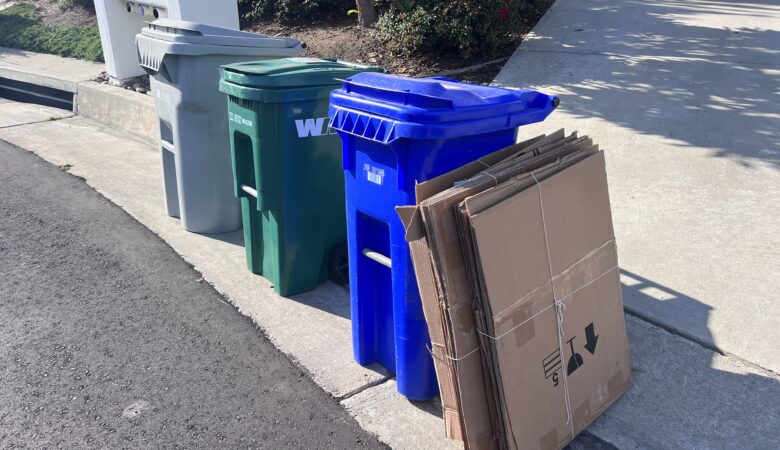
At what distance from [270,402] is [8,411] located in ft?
4.43

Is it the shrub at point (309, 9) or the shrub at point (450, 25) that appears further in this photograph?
the shrub at point (309, 9)

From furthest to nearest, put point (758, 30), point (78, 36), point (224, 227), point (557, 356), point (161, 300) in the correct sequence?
point (78, 36) < point (758, 30) < point (224, 227) < point (161, 300) < point (557, 356)

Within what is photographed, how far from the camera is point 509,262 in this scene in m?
2.91

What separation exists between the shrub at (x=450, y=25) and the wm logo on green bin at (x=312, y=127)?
3984mm

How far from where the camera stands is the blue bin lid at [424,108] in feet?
9.98

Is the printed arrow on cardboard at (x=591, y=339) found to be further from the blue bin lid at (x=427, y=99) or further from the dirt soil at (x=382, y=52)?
the dirt soil at (x=382, y=52)

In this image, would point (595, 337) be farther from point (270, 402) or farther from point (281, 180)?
point (281, 180)

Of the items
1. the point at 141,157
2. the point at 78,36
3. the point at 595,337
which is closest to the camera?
the point at 595,337

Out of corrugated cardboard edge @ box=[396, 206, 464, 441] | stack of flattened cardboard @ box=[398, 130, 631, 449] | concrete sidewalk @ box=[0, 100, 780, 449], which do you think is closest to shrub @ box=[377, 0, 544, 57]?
concrete sidewalk @ box=[0, 100, 780, 449]

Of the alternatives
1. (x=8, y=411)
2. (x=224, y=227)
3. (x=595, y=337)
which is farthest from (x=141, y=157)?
(x=595, y=337)

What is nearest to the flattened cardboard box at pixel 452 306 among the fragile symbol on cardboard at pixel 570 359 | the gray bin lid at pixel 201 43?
the fragile symbol on cardboard at pixel 570 359

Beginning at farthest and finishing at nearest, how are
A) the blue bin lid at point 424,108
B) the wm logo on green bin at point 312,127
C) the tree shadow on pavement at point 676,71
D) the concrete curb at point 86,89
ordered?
the concrete curb at point 86,89 < the tree shadow on pavement at point 676,71 < the wm logo on green bin at point 312,127 < the blue bin lid at point 424,108

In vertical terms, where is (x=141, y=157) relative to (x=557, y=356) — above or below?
above

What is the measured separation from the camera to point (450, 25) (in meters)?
7.92
